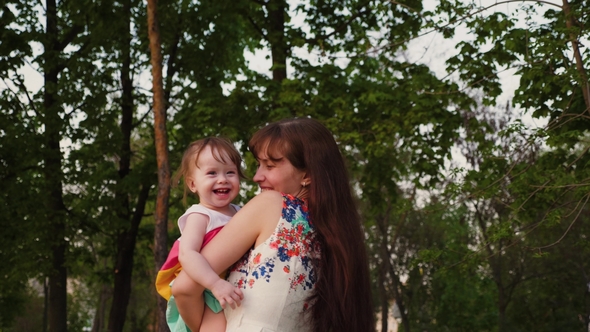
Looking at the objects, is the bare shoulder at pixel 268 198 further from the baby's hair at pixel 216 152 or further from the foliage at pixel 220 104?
the foliage at pixel 220 104

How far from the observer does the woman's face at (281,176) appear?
10.6 feet

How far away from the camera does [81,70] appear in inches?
838

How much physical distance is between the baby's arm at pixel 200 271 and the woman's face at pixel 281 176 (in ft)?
1.05

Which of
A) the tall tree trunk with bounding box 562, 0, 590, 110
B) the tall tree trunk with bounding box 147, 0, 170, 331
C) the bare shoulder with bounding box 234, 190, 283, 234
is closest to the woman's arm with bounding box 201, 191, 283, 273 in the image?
the bare shoulder with bounding box 234, 190, 283, 234

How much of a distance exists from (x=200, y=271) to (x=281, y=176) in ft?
1.60

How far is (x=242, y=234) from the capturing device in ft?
9.90

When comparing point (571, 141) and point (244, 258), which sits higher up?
point (571, 141)

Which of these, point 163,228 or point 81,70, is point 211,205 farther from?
point 81,70

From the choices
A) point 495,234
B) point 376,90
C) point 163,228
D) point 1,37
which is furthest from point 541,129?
point 1,37

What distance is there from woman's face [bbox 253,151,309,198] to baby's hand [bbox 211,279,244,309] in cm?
45

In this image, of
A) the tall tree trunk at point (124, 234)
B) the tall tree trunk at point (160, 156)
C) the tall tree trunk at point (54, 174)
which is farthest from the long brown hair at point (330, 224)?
the tall tree trunk at point (124, 234)

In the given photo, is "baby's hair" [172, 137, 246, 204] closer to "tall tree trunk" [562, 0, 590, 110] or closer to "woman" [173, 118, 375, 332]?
"woman" [173, 118, 375, 332]

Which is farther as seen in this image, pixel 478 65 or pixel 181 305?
pixel 478 65

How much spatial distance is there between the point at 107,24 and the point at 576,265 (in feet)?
69.5
